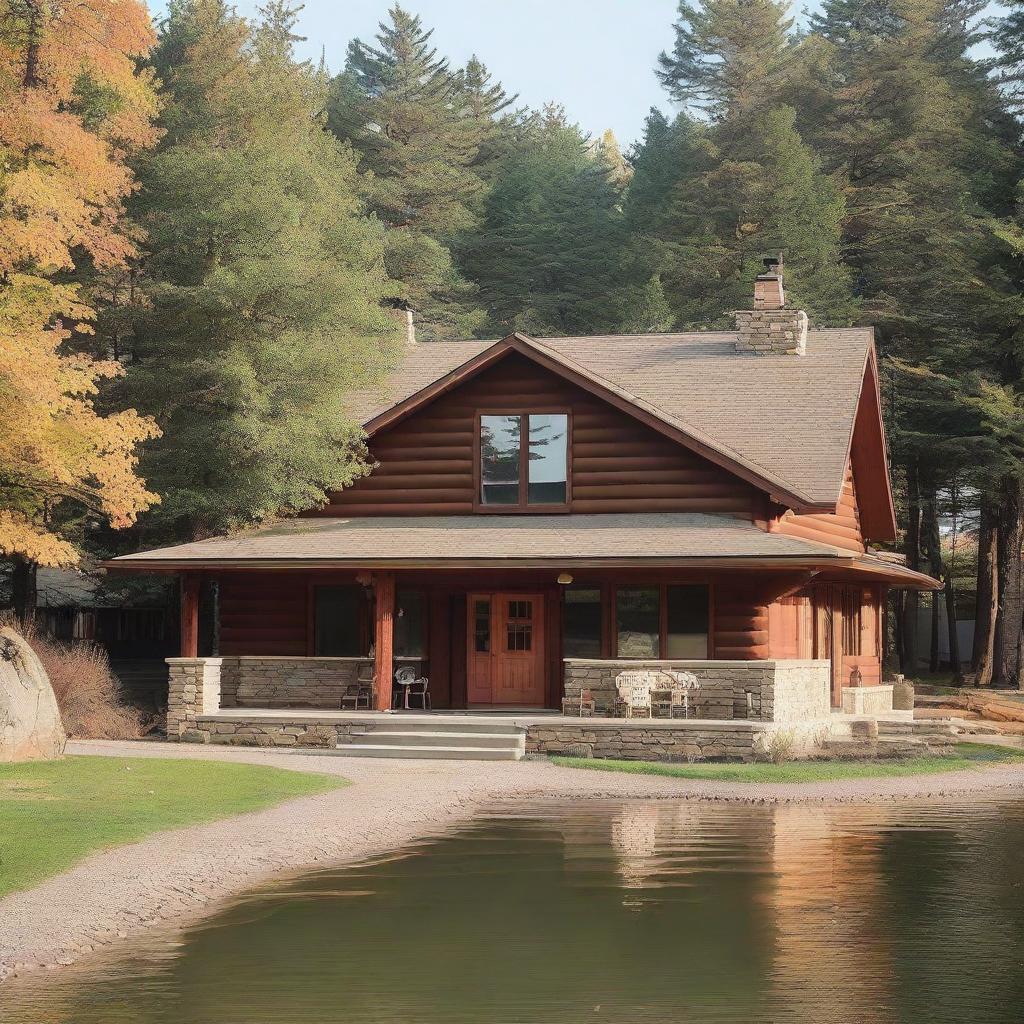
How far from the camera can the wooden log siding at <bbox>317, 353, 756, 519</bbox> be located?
26.9 m

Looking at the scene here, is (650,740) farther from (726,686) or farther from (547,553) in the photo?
(547,553)

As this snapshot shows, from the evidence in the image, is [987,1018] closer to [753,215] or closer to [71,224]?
[71,224]

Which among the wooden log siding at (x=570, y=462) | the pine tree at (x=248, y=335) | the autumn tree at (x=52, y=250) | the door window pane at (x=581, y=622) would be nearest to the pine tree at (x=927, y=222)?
the wooden log siding at (x=570, y=462)

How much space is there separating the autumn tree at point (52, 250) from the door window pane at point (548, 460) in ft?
22.3

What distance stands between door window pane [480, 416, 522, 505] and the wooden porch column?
3.34 meters

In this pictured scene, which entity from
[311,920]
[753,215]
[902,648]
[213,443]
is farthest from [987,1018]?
[753,215]

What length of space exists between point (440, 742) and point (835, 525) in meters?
10.4

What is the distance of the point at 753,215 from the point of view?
5044 cm

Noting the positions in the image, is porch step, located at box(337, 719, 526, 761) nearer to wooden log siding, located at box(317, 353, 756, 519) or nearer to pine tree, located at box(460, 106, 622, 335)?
wooden log siding, located at box(317, 353, 756, 519)

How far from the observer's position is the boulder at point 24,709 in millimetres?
20094

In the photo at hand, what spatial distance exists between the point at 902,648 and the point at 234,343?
25.6 m

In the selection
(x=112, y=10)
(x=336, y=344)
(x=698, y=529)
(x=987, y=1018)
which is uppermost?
(x=112, y=10)

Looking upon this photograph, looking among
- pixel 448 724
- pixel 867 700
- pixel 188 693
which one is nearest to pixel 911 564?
pixel 867 700

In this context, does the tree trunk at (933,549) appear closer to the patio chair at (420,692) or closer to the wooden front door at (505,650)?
the wooden front door at (505,650)
